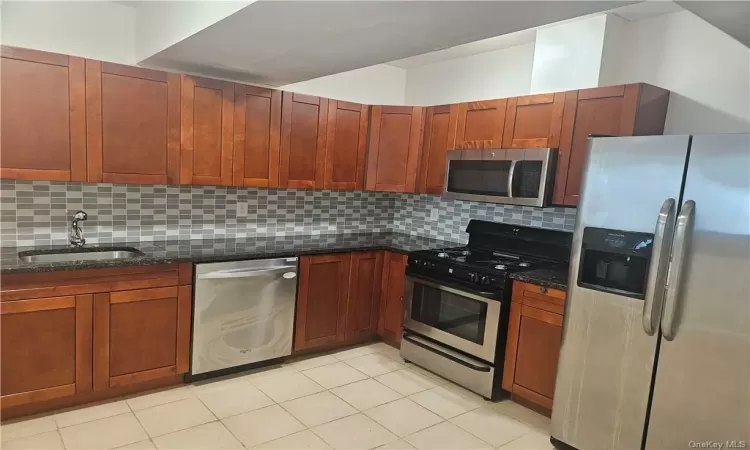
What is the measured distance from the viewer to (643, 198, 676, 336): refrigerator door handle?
207 cm

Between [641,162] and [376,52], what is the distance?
149cm

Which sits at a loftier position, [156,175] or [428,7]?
[428,7]

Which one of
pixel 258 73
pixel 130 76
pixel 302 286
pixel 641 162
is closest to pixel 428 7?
pixel 641 162

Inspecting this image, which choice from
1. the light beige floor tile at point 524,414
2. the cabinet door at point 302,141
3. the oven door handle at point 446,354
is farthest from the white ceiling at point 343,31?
the light beige floor tile at point 524,414

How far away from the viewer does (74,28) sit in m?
2.93

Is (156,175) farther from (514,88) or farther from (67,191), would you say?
(514,88)

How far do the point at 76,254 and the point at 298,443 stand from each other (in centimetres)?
186

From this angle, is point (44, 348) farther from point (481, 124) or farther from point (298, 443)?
point (481, 124)

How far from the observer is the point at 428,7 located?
1867mm

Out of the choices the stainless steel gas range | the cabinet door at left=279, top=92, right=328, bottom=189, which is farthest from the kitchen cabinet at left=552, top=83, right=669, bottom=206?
the cabinet door at left=279, top=92, right=328, bottom=189

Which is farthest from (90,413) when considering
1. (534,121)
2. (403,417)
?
(534,121)

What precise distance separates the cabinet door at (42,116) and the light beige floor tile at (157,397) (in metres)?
1.37

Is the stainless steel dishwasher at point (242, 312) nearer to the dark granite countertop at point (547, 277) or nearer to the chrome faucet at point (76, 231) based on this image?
the chrome faucet at point (76, 231)

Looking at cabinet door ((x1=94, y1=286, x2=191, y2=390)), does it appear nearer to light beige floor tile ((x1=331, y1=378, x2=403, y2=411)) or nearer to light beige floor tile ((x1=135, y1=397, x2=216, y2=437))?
light beige floor tile ((x1=135, y1=397, x2=216, y2=437))
